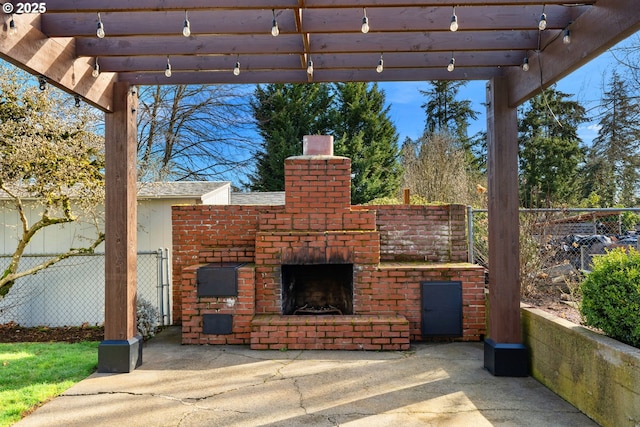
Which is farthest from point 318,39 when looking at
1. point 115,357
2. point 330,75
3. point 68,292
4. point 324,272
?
point 68,292

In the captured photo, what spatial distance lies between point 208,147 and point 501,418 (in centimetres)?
1478

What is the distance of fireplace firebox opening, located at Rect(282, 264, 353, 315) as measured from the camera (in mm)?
5539

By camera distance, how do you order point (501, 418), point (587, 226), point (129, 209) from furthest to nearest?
point (587, 226), point (129, 209), point (501, 418)

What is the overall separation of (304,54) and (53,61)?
6.33ft

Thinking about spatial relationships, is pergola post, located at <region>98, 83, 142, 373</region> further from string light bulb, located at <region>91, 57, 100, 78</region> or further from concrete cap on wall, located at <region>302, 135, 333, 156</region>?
concrete cap on wall, located at <region>302, 135, 333, 156</region>

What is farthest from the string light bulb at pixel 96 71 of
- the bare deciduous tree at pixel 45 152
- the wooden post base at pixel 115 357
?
the bare deciduous tree at pixel 45 152

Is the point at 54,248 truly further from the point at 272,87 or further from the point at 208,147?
the point at 272,87

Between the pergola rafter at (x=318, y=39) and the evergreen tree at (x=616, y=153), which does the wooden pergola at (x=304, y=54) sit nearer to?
the pergola rafter at (x=318, y=39)

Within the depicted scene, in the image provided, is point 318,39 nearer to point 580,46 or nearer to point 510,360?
point 580,46

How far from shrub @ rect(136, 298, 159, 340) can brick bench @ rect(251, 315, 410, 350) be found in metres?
1.58

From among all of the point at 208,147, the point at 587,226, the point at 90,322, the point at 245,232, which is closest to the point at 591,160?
the point at 587,226

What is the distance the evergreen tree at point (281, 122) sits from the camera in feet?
53.2

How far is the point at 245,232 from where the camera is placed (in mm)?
5879

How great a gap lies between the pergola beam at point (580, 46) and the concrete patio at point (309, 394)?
8.27ft
